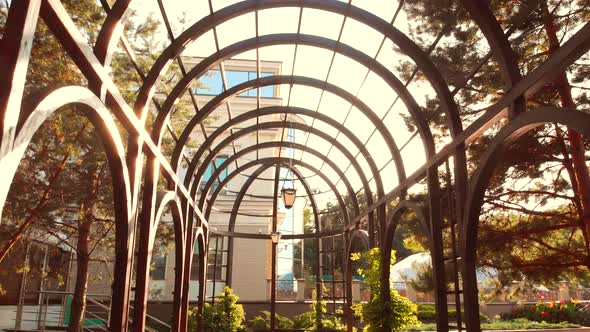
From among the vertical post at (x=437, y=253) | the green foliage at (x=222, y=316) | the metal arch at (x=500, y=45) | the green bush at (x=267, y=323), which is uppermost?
the metal arch at (x=500, y=45)

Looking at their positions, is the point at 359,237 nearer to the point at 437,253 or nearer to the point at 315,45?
the point at 437,253

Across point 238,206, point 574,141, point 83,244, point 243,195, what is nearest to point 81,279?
point 83,244

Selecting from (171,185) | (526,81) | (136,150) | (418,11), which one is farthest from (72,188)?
(526,81)

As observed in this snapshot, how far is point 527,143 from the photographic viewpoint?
817 centimetres

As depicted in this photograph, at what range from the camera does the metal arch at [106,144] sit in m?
2.97

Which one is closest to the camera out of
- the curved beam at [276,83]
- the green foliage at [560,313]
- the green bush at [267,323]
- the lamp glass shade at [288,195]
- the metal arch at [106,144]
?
the metal arch at [106,144]

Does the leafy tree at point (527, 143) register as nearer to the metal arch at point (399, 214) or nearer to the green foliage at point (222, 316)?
the metal arch at point (399, 214)

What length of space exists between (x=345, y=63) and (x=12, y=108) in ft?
25.3

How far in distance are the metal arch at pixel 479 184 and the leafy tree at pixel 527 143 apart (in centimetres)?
164

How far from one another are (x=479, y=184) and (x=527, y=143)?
11.3 ft

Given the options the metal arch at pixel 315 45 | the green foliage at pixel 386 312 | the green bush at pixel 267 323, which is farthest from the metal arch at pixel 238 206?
the metal arch at pixel 315 45

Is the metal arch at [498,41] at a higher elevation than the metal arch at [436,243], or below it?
higher

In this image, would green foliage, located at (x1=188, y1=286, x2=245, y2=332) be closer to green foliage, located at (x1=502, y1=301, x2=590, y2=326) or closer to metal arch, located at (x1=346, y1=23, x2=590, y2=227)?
metal arch, located at (x1=346, y1=23, x2=590, y2=227)

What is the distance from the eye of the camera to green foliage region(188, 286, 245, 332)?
14.5 m
